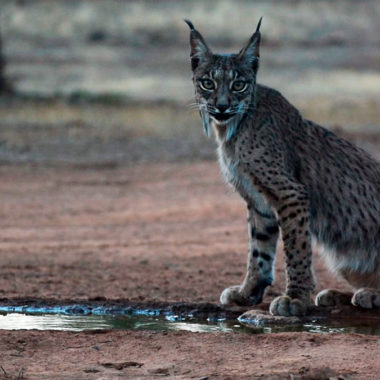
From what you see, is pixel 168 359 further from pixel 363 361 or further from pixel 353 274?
pixel 353 274

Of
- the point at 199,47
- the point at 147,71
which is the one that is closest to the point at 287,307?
the point at 199,47

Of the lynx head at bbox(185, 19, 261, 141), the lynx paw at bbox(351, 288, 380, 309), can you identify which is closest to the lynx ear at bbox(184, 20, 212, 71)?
the lynx head at bbox(185, 19, 261, 141)

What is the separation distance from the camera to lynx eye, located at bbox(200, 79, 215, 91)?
8320 mm

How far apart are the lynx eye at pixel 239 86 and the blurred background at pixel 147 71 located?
8631 millimetres

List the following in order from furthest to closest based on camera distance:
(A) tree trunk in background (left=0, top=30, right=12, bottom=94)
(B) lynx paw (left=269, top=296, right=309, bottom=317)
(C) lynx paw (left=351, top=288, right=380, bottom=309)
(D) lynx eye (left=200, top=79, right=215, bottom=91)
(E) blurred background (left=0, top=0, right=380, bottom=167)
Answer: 1. (A) tree trunk in background (left=0, top=30, right=12, bottom=94)
2. (E) blurred background (left=0, top=0, right=380, bottom=167)
3. (D) lynx eye (left=200, top=79, right=215, bottom=91)
4. (C) lynx paw (left=351, top=288, right=380, bottom=309)
5. (B) lynx paw (left=269, top=296, right=309, bottom=317)

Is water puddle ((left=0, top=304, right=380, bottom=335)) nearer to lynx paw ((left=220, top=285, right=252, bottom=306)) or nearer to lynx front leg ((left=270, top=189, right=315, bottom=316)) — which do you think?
lynx front leg ((left=270, top=189, right=315, bottom=316))

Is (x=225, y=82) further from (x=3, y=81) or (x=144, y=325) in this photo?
(x=3, y=81)

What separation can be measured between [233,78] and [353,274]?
155cm

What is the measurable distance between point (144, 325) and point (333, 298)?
1357mm

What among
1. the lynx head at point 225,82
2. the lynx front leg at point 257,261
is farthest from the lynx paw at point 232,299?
the lynx head at point 225,82

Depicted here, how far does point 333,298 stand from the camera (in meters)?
8.52

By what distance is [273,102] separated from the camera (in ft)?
28.1

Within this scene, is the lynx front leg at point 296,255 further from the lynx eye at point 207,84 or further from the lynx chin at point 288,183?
the lynx eye at point 207,84

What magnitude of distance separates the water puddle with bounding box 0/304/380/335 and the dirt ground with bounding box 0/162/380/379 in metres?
0.48
